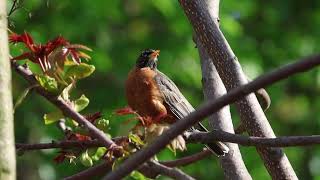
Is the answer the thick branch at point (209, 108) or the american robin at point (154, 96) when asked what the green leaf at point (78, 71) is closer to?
the thick branch at point (209, 108)

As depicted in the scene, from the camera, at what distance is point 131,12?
23.3 feet

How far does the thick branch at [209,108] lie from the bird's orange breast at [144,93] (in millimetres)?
2004

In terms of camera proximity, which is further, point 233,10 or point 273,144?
point 233,10

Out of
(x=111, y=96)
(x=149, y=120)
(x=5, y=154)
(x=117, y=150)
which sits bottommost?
(x=5, y=154)

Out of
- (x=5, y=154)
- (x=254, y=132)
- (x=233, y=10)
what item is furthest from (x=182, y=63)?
(x=5, y=154)

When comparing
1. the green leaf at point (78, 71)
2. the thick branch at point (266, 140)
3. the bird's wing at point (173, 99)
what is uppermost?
the bird's wing at point (173, 99)

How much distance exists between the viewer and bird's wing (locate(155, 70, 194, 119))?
10.8 feet

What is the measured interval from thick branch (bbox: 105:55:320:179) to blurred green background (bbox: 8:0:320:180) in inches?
182

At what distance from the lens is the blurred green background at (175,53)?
6379mm

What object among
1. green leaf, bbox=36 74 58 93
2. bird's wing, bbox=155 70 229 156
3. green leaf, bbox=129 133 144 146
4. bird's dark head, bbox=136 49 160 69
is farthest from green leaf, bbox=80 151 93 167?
Answer: bird's dark head, bbox=136 49 160 69

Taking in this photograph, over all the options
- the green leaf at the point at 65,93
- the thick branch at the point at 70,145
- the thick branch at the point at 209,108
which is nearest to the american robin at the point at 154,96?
the thick branch at the point at 70,145

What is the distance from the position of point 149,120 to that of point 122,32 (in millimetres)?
5486

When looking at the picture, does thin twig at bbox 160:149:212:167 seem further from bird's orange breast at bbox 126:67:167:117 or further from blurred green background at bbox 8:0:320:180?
blurred green background at bbox 8:0:320:180

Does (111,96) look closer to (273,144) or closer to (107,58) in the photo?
(107,58)
